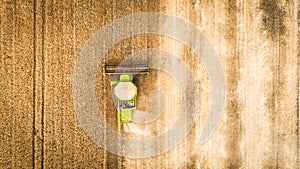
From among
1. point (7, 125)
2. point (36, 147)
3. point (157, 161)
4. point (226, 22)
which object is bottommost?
point (157, 161)

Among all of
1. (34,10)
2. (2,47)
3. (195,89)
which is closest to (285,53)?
(195,89)

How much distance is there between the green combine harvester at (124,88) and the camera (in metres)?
3.45

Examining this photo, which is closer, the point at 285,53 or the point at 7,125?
the point at 7,125

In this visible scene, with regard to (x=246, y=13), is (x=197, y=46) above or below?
below

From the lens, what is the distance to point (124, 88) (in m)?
3.45

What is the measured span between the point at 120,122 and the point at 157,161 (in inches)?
29.4

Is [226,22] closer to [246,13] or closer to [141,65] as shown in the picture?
[246,13]

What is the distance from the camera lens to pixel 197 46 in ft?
12.1

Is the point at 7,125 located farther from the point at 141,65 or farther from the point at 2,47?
the point at 141,65

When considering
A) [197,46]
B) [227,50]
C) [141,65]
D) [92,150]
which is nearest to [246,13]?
[227,50]

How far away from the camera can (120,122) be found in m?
3.65

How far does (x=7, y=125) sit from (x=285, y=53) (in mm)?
3891

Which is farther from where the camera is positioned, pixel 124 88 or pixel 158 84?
pixel 158 84

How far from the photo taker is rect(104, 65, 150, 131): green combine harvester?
3.45 meters
